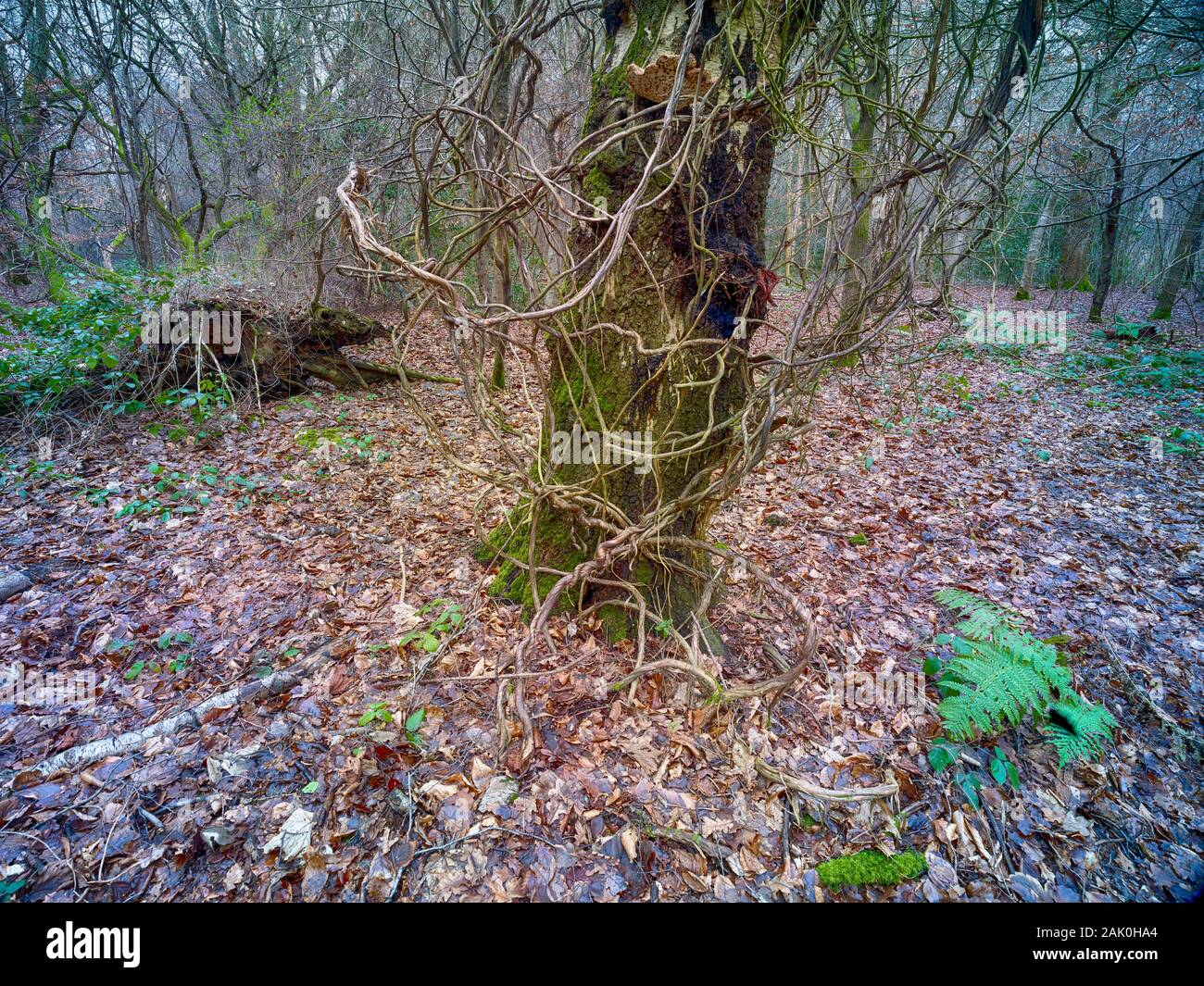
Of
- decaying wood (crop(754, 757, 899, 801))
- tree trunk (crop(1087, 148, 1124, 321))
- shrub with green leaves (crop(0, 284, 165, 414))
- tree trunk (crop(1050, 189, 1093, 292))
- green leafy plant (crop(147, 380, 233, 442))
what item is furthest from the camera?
tree trunk (crop(1050, 189, 1093, 292))

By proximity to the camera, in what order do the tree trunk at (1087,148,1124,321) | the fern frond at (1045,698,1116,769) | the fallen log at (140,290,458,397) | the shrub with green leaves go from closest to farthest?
1. the fern frond at (1045,698,1116,769)
2. the shrub with green leaves
3. the fallen log at (140,290,458,397)
4. the tree trunk at (1087,148,1124,321)

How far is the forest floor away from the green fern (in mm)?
120

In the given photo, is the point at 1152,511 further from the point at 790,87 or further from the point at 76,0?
the point at 76,0

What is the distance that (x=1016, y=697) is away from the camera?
2.16 meters

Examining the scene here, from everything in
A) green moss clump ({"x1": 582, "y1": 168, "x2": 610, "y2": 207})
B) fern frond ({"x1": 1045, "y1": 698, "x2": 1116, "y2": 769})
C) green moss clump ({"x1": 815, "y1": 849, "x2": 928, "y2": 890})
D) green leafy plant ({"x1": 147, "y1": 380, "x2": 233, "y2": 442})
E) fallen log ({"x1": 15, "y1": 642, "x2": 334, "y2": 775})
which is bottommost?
green moss clump ({"x1": 815, "y1": 849, "x2": 928, "y2": 890})

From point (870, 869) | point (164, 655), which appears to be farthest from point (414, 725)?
point (870, 869)

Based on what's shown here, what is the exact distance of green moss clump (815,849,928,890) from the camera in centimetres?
179

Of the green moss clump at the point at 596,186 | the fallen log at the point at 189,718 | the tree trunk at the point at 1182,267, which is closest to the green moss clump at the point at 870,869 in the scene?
the fallen log at the point at 189,718

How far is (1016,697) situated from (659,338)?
84.1 inches

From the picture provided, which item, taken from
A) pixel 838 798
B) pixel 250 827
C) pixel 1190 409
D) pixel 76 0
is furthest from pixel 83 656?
pixel 76 0

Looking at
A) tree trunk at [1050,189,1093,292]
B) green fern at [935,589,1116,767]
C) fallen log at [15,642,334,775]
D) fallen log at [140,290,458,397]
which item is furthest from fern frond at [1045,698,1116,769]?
tree trunk at [1050,189,1093,292]

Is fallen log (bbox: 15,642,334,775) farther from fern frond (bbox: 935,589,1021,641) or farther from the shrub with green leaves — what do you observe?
the shrub with green leaves

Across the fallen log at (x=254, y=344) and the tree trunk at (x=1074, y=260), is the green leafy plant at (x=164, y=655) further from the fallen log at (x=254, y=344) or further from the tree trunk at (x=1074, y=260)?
the tree trunk at (x=1074, y=260)

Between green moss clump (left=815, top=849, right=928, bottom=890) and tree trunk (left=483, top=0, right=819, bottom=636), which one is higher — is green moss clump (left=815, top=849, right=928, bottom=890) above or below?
below
